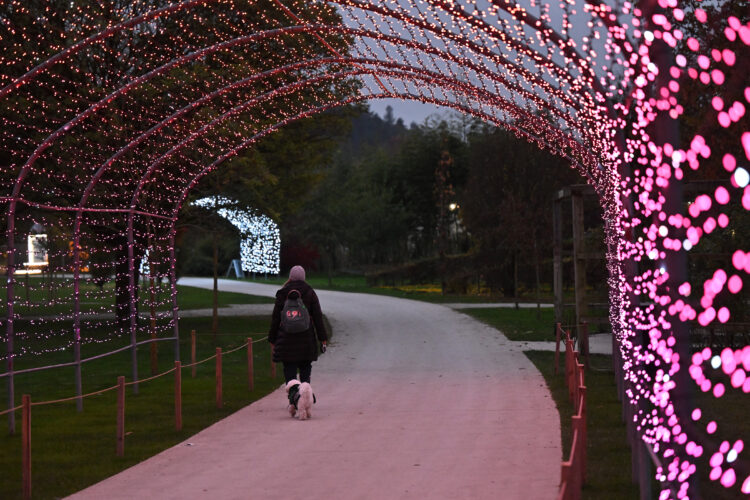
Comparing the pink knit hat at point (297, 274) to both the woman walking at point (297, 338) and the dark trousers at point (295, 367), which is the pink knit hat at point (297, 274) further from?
the dark trousers at point (295, 367)

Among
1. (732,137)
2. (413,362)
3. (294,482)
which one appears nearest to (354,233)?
(413,362)

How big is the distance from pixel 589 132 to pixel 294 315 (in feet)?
14.1

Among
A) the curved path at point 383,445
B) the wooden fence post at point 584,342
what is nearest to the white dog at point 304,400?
the curved path at point 383,445

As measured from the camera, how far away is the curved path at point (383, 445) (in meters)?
8.27

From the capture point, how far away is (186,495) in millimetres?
8117

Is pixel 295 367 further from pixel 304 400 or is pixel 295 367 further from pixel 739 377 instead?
pixel 739 377

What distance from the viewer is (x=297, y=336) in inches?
497

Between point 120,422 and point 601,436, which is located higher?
point 120,422

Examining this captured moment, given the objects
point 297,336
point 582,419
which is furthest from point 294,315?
point 582,419

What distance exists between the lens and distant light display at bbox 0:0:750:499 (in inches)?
201

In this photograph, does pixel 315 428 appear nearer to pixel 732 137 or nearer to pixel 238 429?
pixel 238 429

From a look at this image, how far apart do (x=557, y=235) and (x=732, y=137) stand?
5.47 meters

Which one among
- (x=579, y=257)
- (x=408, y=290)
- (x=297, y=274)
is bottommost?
(x=408, y=290)

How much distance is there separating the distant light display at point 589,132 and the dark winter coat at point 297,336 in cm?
289
